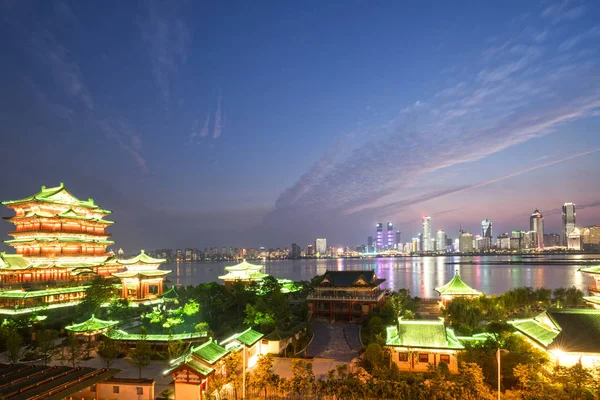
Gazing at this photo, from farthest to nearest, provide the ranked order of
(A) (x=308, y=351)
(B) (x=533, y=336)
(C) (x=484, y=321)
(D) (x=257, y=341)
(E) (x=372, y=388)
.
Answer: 1. (C) (x=484, y=321)
2. (A) (x=308, y=351)
3. (D) (x=257, y=341)
4. (B) (x=533, y=336)
5. (E) (x=372, y=388)

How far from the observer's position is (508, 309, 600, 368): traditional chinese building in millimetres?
18641

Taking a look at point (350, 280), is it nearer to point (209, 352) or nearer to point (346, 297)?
point (346, 297)

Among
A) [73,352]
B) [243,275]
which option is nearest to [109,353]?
[73,352]

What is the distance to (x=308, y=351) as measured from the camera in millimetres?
28281

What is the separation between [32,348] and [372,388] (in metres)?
22.6

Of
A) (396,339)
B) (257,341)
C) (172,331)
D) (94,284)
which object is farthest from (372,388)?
(94,284)

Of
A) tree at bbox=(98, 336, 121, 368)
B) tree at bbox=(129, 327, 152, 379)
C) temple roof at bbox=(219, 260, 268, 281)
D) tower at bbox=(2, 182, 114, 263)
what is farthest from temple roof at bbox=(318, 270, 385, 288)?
tower at bbox=(2, 182, 114, 263)

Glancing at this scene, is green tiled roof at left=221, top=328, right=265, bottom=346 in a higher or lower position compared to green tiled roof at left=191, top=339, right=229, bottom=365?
lower

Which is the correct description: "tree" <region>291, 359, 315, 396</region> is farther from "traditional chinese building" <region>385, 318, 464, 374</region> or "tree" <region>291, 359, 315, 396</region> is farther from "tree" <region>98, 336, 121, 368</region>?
"tree" <region>98, 336, 121, 368</region>

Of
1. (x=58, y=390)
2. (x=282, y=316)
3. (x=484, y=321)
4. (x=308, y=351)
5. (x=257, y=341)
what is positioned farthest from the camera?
(x=484, y=321)

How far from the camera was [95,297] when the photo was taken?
Answer: 120 ft

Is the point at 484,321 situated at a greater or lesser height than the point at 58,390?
lesser

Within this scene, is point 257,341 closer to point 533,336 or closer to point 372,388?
point 372,388

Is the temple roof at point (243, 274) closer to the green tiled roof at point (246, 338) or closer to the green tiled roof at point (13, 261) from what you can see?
the green tiled roof at point (13, 261)
